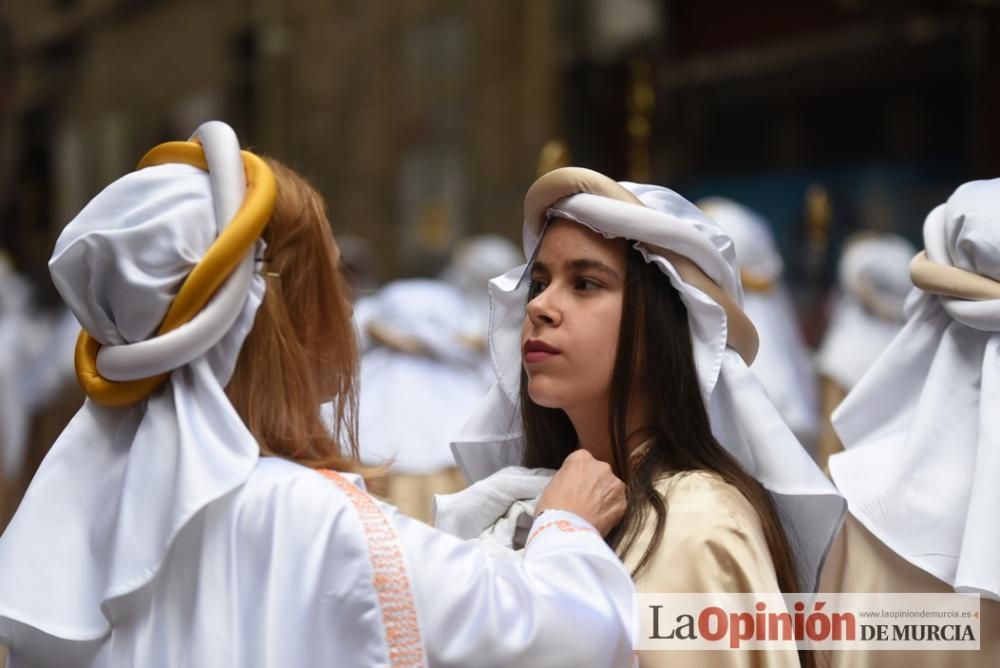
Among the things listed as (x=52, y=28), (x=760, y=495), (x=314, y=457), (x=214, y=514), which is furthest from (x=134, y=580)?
(x=52, y=28)

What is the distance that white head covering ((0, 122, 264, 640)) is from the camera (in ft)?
7.62

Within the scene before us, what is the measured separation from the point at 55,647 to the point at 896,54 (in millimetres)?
9196

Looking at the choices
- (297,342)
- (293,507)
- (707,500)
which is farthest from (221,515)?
(707,500)

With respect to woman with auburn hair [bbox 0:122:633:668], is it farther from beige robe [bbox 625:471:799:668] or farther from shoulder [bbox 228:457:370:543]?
beige robe [bbox 625:471:799:668]

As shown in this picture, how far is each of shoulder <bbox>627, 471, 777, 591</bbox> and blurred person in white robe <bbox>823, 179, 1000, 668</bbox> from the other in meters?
0.53

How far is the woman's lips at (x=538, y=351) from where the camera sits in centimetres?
293

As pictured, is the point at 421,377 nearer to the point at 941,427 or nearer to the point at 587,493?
the point at 941,427

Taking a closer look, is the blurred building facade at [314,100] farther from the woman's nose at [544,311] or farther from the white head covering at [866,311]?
the woman's nose at [544,311]

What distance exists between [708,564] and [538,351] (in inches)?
24.4

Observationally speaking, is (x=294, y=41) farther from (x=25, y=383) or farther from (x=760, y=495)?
(x=760, y=495)

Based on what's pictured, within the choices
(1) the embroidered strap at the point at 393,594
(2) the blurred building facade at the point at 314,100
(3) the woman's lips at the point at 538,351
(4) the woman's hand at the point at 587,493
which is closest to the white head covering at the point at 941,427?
(4) the woman's hand at the point at 587,493

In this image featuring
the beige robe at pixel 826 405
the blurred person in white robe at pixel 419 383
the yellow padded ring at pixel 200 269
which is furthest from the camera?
the beige robe at pixel 826 405

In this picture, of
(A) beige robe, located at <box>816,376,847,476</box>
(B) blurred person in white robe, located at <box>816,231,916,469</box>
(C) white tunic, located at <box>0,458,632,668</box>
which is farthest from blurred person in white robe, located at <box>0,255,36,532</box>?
(C) white tunic, located at <box>0,458,632,668</box>

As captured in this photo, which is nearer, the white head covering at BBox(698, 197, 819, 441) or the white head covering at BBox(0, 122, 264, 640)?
the white head covering at BBox(0, 122, 264, 640)
